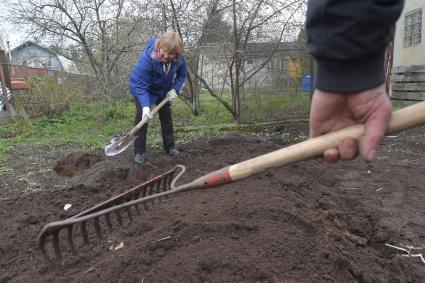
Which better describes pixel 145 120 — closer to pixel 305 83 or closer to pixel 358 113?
pixel 358 113

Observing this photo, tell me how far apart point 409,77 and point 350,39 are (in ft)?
36.1

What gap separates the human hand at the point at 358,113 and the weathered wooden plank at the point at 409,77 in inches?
403

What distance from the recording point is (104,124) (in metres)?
9.43

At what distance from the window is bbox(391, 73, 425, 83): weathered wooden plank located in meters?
2.39

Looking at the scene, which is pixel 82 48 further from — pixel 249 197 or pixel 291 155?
pixel 291 155

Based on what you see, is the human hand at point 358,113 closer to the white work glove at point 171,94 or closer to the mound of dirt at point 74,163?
the white work glove at point 171,94

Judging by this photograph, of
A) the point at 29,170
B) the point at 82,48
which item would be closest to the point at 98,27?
the point at 82,48

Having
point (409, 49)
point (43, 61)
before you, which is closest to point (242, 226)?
point (409, 49)

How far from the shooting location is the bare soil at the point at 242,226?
93.8 inches

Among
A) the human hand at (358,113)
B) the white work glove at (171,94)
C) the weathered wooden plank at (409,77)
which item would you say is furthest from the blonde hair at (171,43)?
the weathered wooden plank at (409,77)

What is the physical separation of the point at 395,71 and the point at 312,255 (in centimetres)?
1081

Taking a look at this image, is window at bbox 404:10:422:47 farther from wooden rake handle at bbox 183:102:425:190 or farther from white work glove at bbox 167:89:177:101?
wooden rake handle at bbox 183:102:425:190

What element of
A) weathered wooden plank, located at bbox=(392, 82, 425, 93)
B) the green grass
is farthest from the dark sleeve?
weathered wooden plank, located at bbox=(392, 82, 425, 93)

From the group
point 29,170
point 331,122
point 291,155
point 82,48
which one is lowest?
point 29,170
